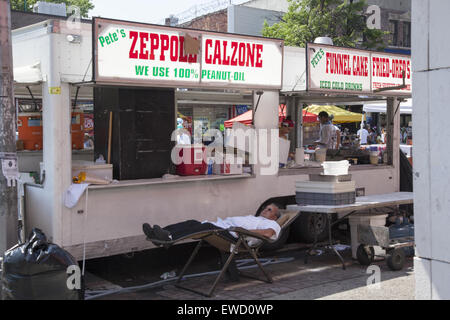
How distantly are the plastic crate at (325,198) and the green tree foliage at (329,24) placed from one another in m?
16.1

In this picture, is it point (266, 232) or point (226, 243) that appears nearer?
point (226, 243)

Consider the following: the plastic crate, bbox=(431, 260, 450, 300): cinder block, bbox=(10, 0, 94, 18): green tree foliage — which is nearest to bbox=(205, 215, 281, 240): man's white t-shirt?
the plastic crate

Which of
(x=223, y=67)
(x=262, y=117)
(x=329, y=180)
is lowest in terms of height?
(x=329, y=180)

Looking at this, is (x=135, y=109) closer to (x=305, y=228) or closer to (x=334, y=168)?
(x=334, y=168)

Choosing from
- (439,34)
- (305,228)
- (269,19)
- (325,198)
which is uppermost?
(269,19)

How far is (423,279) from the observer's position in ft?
14.4

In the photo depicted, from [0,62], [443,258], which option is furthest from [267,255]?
[0,62]

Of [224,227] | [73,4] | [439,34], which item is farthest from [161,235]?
[73,4]

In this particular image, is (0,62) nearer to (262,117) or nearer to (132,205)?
(132,205)

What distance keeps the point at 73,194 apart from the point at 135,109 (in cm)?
137

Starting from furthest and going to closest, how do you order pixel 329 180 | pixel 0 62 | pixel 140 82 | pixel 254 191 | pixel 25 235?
1. pixel 254 191
2. pixel 329 180
3. pixel 25 235
4. pixel 140 82
5. pixel 0 62

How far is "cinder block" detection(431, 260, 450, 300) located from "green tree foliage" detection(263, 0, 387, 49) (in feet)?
61.7

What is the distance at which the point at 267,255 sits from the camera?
25.7ft
